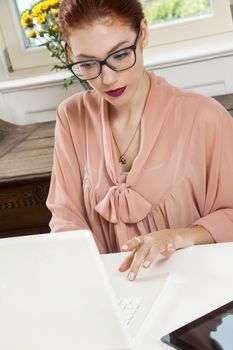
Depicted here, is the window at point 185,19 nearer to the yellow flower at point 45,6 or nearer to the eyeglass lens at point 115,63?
the yellow flower at point 45,6

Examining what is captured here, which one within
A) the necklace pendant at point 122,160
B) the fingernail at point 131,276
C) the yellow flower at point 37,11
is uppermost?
the yellow flower at point 37,11

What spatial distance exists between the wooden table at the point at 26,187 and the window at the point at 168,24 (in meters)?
0.41

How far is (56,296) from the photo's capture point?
0.81 m

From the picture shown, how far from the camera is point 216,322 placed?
926mm

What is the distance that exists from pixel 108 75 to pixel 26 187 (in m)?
0.88

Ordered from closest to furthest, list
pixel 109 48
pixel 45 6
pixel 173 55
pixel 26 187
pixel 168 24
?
pixel 109 48
pixel 26 187
pixel 45 6
pixel 173 55
pixel 168 24

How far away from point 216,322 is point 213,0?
1.93m

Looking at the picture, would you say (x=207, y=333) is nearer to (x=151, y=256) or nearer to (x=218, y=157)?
(x=151, y=256)

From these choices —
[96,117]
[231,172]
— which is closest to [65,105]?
[96,117]

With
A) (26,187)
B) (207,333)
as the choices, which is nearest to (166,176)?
(207,333)

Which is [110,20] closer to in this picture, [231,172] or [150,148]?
[150,148]

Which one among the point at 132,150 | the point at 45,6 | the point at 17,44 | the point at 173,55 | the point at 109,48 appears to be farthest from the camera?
the point at 17,44

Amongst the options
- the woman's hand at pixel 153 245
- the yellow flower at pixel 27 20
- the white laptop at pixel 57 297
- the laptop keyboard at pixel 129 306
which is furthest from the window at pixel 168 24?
the white laptop at pixel 57 297

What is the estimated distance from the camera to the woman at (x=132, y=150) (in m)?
1.40
